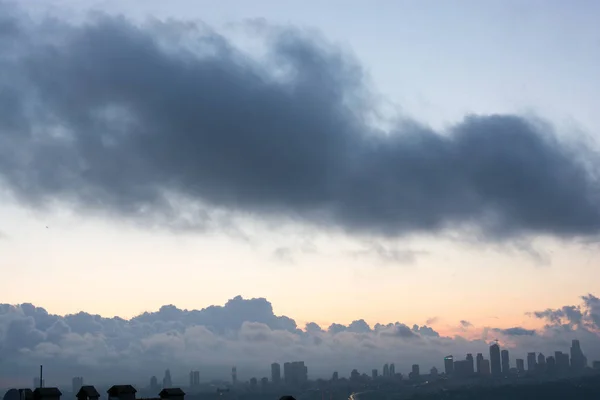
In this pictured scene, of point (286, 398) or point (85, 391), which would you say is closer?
point (85, 391)

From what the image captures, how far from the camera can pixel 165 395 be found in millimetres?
75188

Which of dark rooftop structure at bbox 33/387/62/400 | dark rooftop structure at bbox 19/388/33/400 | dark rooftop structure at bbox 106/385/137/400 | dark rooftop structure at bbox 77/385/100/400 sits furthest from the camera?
dark rooftop structure at bbox 106/385/137/400

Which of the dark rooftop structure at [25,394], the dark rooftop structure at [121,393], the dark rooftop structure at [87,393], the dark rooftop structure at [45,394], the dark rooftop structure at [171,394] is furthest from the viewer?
the dark rooftop structure at [171,394]

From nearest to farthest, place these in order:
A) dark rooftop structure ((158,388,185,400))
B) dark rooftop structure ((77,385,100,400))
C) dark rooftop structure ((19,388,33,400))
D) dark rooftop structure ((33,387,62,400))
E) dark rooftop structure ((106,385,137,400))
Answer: dark rooftop structure ((33,387,62,400)), dark rooftop structure ((19,388,33,400)), dark rooftop structure ((77,385,100,400)), dark rooftop structure ((106,385,137,400)), dark rooftop structure ((158,388,185,400))

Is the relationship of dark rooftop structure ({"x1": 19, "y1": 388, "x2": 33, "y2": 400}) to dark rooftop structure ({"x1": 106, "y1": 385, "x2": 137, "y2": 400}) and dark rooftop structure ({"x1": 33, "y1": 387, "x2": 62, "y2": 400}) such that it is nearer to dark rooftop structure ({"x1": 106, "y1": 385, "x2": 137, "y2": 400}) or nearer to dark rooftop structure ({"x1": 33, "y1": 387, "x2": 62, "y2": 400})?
dark rooftop structure ({"x1": 33, "y1": 387, "x2": 62, "y2": 400})

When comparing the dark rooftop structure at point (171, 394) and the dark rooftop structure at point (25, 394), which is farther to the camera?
the dark rooftop structure at point (171, 394)

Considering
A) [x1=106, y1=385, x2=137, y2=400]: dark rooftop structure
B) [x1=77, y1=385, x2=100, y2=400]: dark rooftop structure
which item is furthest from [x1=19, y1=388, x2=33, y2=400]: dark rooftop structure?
[x1=106, y1=385, x2=137, y2=400]: dark rooftop structure

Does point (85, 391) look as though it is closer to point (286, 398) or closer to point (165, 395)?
point (165, 395)

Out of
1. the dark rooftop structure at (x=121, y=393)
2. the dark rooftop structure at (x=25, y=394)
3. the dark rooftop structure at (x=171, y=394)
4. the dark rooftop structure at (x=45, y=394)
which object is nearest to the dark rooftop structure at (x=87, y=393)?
the dark rooftop structure at (x=121, y=393)

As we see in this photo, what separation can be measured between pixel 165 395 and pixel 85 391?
23.4 feet

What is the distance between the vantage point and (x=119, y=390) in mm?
74688

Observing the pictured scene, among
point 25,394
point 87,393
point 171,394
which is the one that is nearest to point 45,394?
point 25,394

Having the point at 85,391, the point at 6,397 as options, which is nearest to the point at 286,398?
the point at 85,391

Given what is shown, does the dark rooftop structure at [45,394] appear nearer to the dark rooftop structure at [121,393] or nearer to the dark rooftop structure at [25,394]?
the dark rooftop structure at [25,394]
